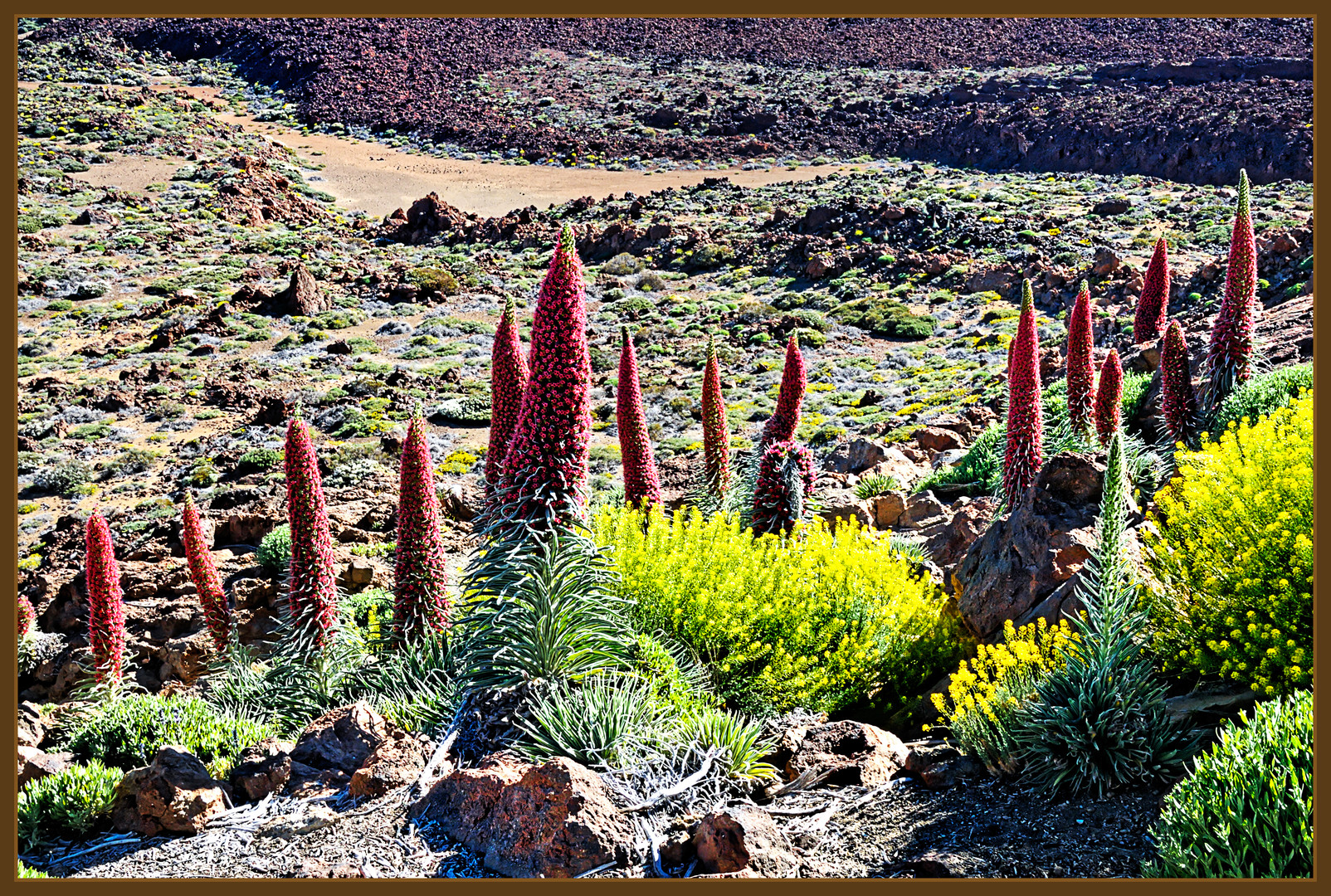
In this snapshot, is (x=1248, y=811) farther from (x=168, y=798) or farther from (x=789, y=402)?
(x=789, y=402)

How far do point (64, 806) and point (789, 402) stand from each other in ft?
21.9

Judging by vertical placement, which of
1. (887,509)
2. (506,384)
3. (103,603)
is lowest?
(887,509)

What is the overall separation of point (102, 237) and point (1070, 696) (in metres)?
47.1

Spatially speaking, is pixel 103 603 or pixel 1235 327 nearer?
pixel 103 603

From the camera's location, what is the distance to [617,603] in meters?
6.69

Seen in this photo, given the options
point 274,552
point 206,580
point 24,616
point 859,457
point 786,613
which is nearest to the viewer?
point 786,613

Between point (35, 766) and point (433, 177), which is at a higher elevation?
point (433, 177)

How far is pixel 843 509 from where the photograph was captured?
12.9 m

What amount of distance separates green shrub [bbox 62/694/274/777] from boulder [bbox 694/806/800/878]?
11.4ft

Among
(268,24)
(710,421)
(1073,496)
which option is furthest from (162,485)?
(268,24)

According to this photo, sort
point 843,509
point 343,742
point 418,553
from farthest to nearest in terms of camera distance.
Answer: point 843,509
point 418,553
point 343,742

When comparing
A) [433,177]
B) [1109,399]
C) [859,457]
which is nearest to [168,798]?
[1109,399]

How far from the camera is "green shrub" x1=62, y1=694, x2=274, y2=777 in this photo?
22.4 feet

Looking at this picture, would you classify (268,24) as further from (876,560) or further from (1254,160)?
(876,560)
